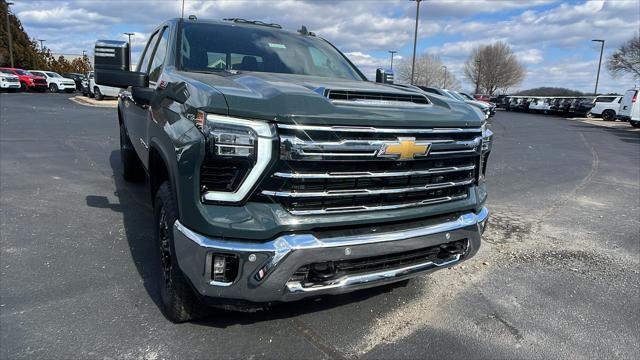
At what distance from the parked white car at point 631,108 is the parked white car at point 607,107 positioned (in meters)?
6.10

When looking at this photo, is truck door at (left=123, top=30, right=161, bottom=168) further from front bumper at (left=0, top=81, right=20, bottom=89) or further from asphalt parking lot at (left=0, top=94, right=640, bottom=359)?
front bumper at (left=0, top=81, right=20, bottom=89)

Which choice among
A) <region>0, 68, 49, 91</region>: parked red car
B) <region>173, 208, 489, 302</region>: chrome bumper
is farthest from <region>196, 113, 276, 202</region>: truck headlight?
<region>0, 68, 49, 91</region>: parked red car

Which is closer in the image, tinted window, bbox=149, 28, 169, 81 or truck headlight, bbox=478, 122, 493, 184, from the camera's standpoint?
truck headlight, bbox=478, 122, 493, 184

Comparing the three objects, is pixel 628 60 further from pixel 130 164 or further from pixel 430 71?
pixel 130 164

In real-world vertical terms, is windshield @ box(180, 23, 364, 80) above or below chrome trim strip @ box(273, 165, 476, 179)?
above

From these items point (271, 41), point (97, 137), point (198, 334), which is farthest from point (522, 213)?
point (97, 137)

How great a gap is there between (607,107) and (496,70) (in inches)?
2165

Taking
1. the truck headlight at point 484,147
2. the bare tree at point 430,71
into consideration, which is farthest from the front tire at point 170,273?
the bare tree at point 430,71

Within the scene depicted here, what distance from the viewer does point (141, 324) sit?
2879 mm

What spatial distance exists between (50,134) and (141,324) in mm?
9987

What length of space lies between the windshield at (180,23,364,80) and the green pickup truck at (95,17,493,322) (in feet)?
1.95

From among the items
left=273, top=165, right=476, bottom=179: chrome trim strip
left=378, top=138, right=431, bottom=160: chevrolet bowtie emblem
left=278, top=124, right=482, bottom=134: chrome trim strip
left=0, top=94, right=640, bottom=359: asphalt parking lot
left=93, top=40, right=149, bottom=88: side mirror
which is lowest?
left=0, top=94, right=640, bottom=359: asphalt parking lot

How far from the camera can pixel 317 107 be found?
7.71ft

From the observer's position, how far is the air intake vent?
2584 mm
